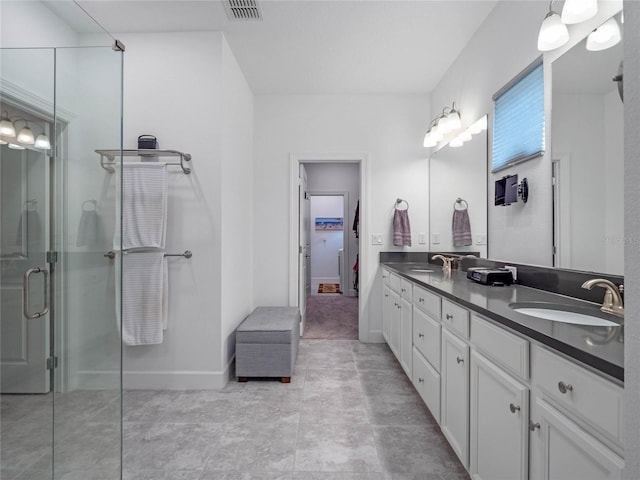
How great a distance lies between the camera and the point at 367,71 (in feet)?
9.32

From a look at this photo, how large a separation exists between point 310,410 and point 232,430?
0.48 m

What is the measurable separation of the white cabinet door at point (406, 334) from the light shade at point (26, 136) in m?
2.17

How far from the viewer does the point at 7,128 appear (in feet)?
3.83

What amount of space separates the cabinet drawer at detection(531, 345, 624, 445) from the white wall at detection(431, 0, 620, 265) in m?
0.94

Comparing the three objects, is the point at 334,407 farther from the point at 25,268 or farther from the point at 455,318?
the point at 25,268

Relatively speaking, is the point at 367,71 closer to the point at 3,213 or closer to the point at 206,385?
the point at 3,213

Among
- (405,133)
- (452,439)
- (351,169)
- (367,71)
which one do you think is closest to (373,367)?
(452,439)

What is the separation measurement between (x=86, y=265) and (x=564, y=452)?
1828mm

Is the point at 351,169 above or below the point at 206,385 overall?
above

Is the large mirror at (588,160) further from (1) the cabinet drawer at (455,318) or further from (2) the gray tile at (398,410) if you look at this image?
(2) the gray tile at (398,410)

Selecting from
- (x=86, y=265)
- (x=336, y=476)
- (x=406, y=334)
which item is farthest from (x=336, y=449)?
(x=86, y=265)

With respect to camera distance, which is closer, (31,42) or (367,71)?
(31,42)

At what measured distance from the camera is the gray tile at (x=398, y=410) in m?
1.87

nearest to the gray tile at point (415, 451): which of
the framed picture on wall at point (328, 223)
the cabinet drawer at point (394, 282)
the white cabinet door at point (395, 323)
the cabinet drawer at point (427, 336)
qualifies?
the cabinet drawer at point (427, 336)
